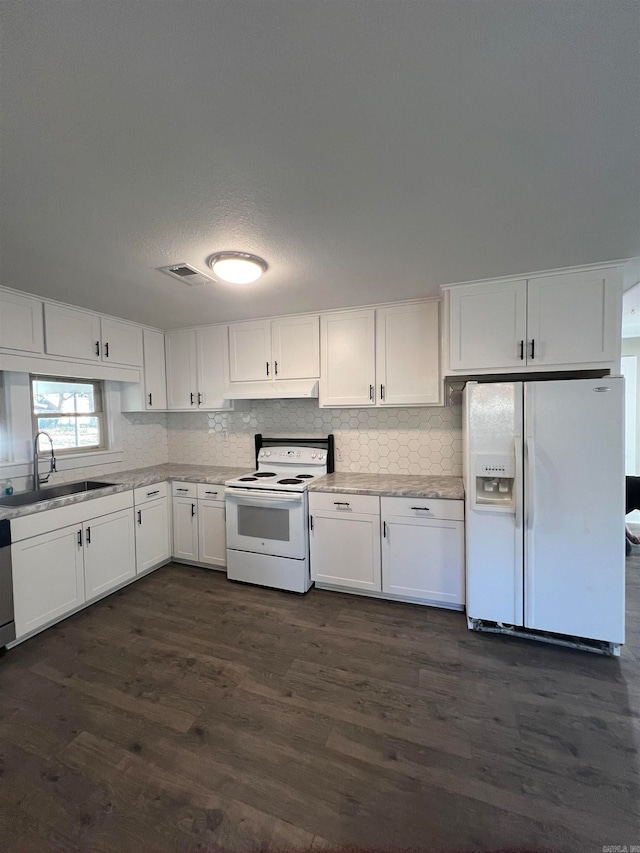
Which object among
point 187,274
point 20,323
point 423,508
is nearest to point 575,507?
point 423,508

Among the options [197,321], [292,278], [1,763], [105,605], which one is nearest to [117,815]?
[1,763]

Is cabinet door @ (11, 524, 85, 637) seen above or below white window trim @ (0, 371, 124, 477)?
below

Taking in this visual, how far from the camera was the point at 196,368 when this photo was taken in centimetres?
358

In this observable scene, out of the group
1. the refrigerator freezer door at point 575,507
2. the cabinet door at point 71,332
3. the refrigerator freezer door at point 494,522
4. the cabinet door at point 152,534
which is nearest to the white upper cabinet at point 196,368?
the cabinet door at point 71,332

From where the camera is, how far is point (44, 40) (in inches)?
31.7

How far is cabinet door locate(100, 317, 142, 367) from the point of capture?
3055 mm

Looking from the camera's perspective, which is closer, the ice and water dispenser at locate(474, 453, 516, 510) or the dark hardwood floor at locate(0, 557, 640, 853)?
the dark hardwood floor at locate(0, 557, 640, 853)

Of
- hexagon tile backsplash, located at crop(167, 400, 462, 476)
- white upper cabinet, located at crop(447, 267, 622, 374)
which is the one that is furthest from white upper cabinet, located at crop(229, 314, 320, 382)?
white upper cabinet, located at crop(447, 267, 622, 374)

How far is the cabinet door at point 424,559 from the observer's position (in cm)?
251

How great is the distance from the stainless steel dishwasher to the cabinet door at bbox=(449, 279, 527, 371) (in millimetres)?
3081

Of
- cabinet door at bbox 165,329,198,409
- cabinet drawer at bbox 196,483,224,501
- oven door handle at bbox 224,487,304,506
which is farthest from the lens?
cabinet door at bbox 165,329,198,409

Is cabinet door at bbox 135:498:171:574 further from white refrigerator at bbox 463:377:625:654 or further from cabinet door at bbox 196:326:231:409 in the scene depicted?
white refrigerator at bbox 463:377:625:654

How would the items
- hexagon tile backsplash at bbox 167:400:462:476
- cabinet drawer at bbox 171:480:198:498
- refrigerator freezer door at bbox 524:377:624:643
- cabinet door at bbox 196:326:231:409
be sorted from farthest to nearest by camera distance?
cabinet door at bbox 196:326:231:409, cabinet drawer at bbox 171:480:198:498, hexagon tile backsplash at bbox 167:400:462:476, refrigerator freezer door at bbox 524:377:624:643

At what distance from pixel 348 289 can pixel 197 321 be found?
1637 millimetres
